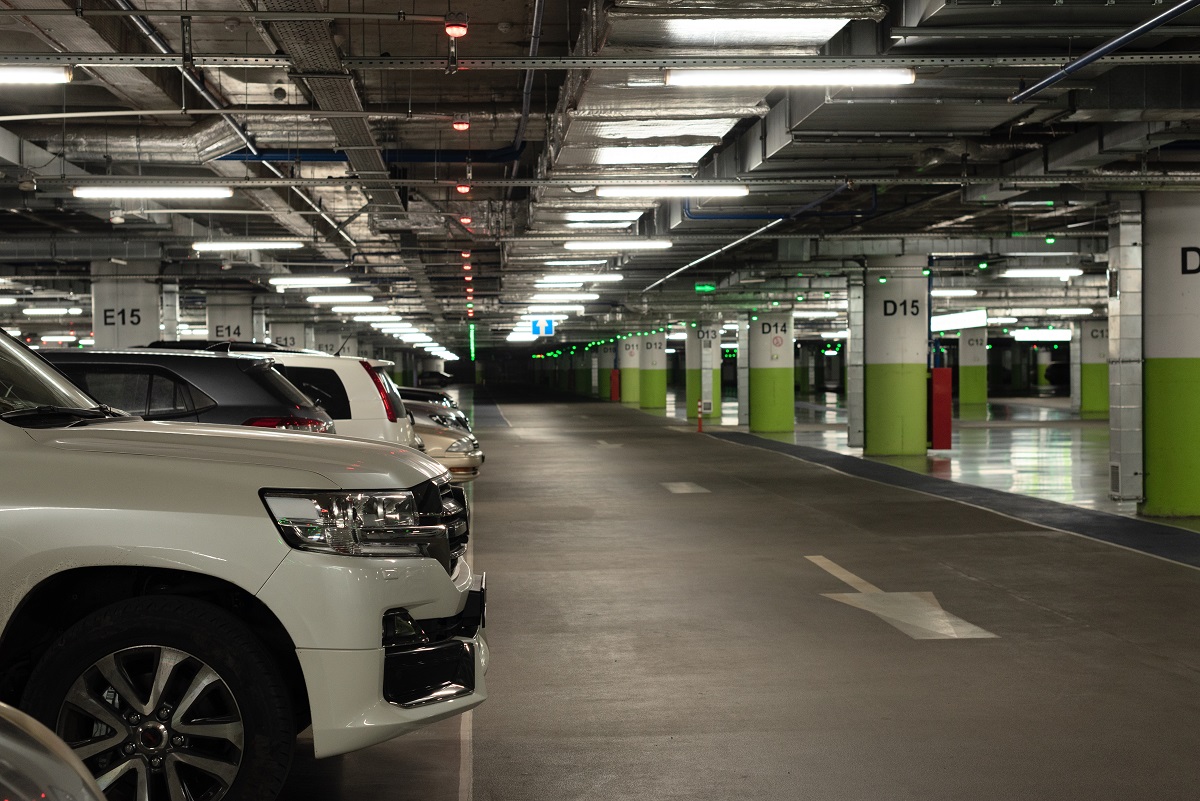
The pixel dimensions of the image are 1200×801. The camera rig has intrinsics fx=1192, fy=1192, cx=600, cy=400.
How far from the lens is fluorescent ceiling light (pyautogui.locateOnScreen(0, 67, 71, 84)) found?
887 cm

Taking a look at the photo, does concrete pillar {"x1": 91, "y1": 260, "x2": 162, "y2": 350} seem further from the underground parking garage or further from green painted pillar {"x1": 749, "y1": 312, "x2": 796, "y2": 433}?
green painted pillar {"x1": 749, "y1": 312, "x2": 796, "y2": 433}

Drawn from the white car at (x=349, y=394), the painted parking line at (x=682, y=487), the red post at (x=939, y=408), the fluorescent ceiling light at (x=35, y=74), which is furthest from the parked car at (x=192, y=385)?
the red post at (x=939, y=408)

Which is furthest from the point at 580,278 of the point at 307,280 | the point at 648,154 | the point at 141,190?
the point at 648,154

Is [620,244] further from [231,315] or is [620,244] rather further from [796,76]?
[231,315]

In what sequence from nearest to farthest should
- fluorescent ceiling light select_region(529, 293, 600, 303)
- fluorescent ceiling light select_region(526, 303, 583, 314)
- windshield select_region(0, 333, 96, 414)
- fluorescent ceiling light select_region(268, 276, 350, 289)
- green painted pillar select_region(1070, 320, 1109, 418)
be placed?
windshield select_region(0, 333, 96, 414) → fluorescent ceiling light select_region(268, 276, 350, 289) → fluorescent ceiling light select_region(529, 293, 600, 303) → fluorescent ceiling light select_region(526, 303, 583, 314) → green painted pillar select_region(1070, 320, 1109, 418)

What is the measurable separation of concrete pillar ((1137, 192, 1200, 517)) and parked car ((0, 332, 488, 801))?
13.9 meters

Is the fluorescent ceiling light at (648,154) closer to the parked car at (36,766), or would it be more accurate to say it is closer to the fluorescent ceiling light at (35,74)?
the fluorescent ceiling light at (35,74)

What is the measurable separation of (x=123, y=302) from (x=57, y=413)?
2436cm

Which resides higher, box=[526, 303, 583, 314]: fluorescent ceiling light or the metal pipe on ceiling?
the metal pipe on ceiling

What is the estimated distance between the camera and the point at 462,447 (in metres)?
17.5

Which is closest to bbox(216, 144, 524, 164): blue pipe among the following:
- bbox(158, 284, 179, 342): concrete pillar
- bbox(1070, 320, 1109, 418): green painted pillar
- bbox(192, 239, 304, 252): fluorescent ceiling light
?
bbox(192, 239, 304, 252): fluorescent ceiling light

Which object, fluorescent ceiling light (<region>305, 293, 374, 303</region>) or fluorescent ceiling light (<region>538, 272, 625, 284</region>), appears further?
fluorescent ceiling light (<region>305, 293, 374, 303</region>)

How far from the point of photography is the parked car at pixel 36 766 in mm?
2346

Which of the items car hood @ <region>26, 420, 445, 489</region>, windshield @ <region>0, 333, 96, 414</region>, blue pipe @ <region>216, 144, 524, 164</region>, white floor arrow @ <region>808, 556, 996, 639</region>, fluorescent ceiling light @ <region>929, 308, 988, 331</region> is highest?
blue pipe @ <region>216, 144, 524, 164</region>
